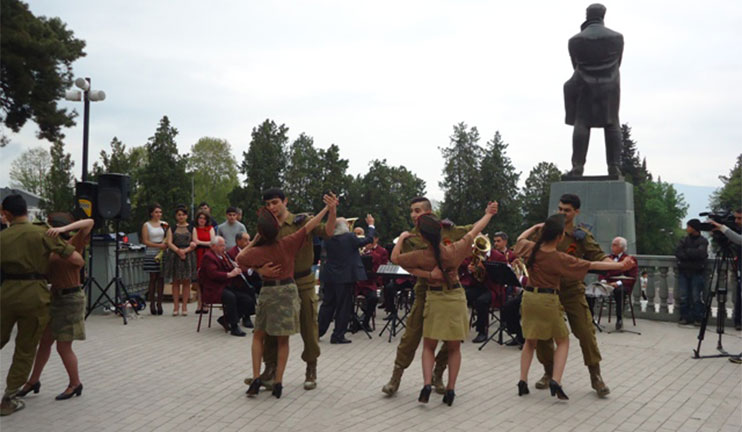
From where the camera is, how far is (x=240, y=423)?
5680mm

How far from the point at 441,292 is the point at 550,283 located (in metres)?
1.10

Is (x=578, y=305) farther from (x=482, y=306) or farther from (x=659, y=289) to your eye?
(x=659, y=289)

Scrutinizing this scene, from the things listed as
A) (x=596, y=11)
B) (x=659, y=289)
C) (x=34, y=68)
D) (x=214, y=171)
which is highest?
(x=214, y=171)

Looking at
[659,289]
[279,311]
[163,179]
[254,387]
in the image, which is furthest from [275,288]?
[163,179]

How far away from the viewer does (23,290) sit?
586 centimetres

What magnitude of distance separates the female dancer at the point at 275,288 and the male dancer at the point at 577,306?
8.26 feet

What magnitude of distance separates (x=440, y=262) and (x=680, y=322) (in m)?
7.42

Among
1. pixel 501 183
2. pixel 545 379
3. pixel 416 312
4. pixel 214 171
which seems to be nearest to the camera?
pixel 416 312

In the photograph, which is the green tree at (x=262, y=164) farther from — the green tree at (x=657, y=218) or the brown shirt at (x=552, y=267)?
the brown shirt at (x=552, y=267)

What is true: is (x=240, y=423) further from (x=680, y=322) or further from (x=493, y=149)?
(x=493, y=149)

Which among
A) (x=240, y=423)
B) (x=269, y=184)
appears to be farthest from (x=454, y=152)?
(x=240, y=423)

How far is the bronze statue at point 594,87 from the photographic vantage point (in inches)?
521

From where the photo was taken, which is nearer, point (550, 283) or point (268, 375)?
point (550, 283)

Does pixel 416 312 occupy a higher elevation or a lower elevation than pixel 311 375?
higher
